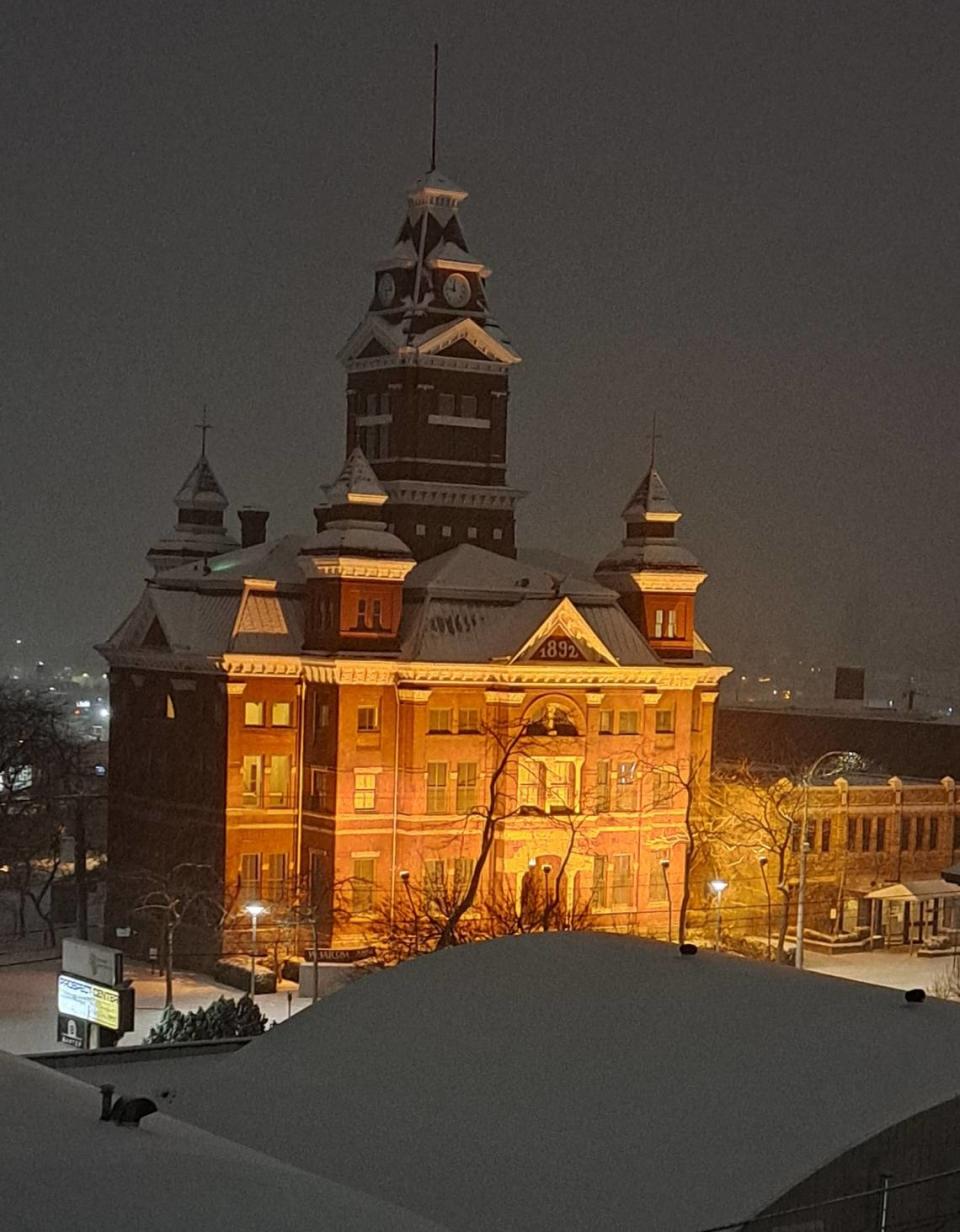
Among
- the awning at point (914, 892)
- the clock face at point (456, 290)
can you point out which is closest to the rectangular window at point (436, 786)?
the awning at point (914, 892)

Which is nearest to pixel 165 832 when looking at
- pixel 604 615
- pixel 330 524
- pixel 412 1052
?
pixel 330 524

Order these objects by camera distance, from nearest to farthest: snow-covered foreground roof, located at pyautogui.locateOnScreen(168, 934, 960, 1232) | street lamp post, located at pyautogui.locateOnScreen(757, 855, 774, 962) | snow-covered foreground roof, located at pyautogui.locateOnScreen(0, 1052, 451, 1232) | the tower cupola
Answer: snow-covered foreground roof, located at pyautogui.locateOnScreen(0, 1052, 451, 1232) → snow-covered foreground roof, located at pyautogui.locateOnScreen(168, 934, 960, 1232) → street lamp post, located at pyautogui.locateOnScreen(757, 855, 774, 962) → the tower cupola

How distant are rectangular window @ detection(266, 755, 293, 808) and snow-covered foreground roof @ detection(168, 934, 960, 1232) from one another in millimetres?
37066

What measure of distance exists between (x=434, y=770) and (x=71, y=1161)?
53385 millimetres

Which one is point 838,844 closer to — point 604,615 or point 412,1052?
point 604,615

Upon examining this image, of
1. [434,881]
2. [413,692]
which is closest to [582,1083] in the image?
[434,881]

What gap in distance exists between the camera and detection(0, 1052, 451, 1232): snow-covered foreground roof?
25531 millimetres

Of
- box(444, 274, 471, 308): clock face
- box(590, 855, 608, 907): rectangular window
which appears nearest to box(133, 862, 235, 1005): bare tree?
box(590, 855, 608, 907): rectangular window

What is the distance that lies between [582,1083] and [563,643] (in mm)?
46303

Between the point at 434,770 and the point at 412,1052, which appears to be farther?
the point at 434,770

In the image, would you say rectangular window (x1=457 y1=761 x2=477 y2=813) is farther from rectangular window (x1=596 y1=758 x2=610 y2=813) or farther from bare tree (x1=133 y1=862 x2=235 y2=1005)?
bare tree (x1=133 y1=862 x2=235 y2=1005)

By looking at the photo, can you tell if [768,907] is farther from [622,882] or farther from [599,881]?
[599,881]

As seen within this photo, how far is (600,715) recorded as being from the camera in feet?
275

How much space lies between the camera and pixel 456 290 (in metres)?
88.9
